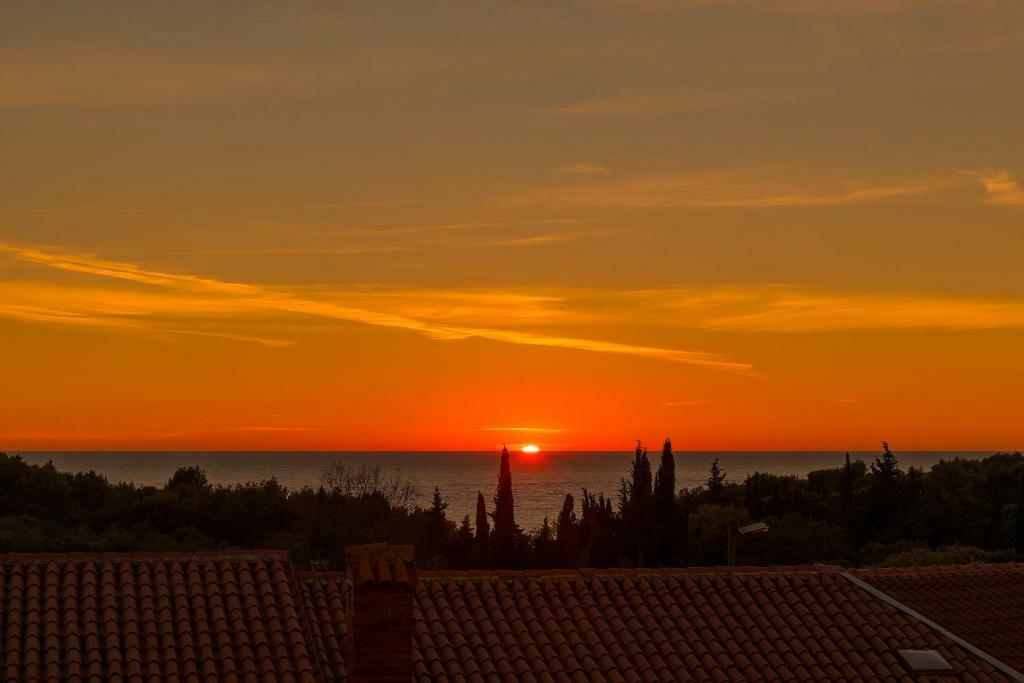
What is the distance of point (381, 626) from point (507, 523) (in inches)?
1657

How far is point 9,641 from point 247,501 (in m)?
43.0

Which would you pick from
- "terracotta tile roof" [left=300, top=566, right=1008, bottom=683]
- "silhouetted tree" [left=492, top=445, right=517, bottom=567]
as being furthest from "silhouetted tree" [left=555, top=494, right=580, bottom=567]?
"terracotta tile roof" [left=300, top=566, right=1008, bottom=683]

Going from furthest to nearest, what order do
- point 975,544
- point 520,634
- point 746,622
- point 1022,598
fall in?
point 975,544
point 1022,598
point 746,622
point 520,634

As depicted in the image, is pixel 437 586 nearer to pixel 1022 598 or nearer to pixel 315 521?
pixel 1022 598

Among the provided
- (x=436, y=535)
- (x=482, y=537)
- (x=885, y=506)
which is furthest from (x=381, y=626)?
(x=885, y=506)

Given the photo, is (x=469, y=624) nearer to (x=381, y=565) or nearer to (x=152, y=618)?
(x=381, y=565)

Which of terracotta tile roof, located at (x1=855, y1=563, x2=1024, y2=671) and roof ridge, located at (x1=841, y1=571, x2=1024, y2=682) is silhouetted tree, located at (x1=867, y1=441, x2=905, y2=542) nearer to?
terracotta tile roof, located at (x1=855, y1=563, x2=1024, y2=671)

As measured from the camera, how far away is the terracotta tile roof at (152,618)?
50.7ft

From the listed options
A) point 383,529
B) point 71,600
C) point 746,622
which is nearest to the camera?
point 71,600

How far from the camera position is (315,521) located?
2202 inches

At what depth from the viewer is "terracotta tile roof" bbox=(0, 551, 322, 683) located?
15.4 meters

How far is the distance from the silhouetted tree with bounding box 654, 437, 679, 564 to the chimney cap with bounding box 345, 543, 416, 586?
46.2 metres

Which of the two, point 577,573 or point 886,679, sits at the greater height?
point 577,573

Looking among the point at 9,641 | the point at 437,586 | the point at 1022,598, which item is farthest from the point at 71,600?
the point at 1022,598
